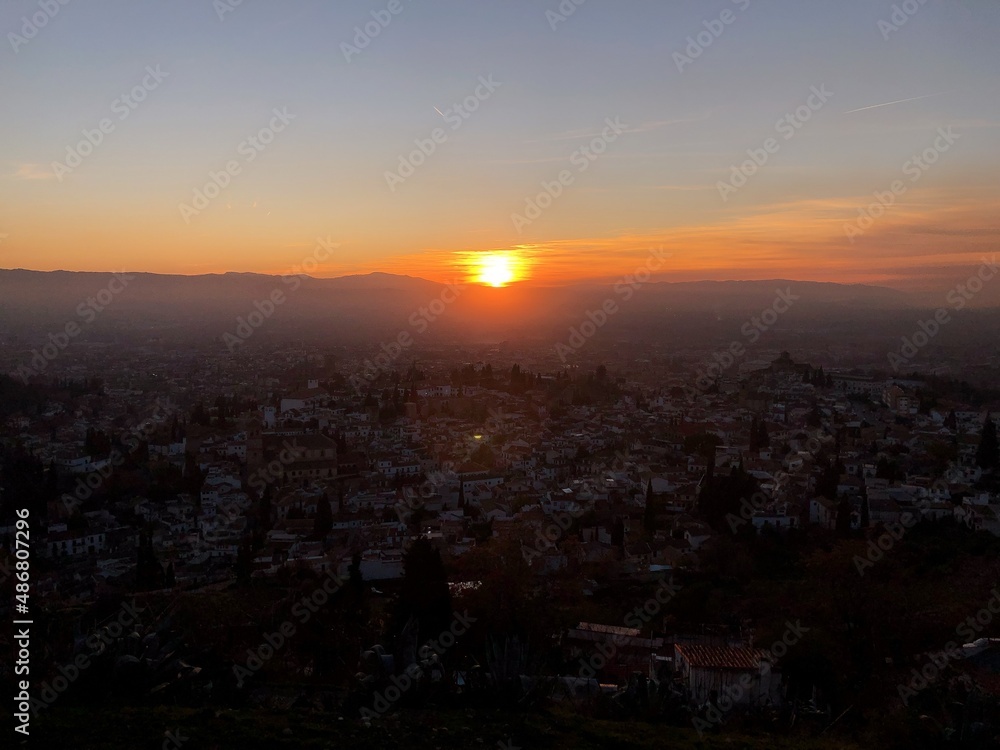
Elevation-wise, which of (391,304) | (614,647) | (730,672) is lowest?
(614,647)

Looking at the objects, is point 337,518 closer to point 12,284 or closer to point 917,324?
point 917,324

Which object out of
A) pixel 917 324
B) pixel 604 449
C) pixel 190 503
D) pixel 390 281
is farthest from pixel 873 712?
Answer: pixel 390 281

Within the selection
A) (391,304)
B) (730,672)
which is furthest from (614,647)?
(391,304)

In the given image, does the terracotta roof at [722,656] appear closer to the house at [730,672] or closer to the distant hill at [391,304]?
the house at [730,672]

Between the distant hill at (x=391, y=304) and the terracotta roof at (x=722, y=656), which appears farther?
the distant hill at (x=391, y=304)

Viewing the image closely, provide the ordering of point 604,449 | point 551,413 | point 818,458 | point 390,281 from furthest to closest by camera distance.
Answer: point 390,281, point 551,413, point 604,449, point 818,458

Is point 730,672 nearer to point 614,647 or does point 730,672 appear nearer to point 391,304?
point 614,647

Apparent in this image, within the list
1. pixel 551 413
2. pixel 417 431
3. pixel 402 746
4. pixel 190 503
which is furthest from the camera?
pixel 551 413

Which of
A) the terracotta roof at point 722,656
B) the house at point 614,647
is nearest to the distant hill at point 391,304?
the house at point 614,647

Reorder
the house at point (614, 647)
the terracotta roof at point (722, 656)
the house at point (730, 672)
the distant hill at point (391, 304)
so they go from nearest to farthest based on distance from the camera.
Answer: the house at point (730, 672) → the terracotta roof at point (722, 656) → the house at point (614, 647) → the distant hill at point (391, 304)

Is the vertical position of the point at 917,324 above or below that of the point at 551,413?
above

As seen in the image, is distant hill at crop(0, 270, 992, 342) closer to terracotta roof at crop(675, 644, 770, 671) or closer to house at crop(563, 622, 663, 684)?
house at crop(563, 622, 663, 684)
